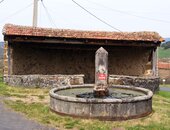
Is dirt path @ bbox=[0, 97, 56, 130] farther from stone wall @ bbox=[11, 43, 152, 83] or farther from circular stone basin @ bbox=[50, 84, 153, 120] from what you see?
stone wall @ bbox=[11, 43, 152, 83]

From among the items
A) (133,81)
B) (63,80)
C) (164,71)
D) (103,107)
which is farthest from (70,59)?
(164,71)

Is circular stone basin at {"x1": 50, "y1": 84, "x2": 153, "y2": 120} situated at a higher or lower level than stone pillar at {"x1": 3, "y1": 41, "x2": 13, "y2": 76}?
lower

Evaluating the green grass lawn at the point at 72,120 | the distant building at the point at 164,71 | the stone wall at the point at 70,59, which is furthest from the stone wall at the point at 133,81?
the distant building at the point at 164,71

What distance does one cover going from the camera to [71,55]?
20.4 meters

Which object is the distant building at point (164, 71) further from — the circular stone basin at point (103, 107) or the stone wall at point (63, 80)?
the circular stone basin at point (103, 107)

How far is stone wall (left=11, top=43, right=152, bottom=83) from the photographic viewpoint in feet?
64.0

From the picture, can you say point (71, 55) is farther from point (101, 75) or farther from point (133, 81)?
point (101, 75)

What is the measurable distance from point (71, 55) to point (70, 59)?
10.1 inches

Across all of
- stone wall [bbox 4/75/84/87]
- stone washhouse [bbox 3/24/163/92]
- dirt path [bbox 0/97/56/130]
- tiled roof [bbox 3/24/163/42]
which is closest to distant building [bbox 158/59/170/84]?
stone washhouse [bbox 3/24/163/92]

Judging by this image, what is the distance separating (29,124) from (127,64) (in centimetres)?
1188

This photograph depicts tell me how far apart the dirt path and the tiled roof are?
7644mm

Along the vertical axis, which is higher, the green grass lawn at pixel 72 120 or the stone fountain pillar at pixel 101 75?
the stone fountain pillar at pixel 101 75

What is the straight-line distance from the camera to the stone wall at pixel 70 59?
19516 millimetres

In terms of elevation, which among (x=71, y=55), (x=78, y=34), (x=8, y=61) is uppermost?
(x=78, y=34)
